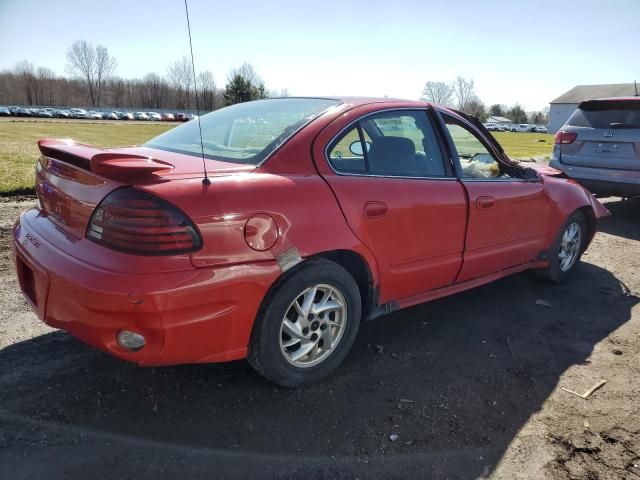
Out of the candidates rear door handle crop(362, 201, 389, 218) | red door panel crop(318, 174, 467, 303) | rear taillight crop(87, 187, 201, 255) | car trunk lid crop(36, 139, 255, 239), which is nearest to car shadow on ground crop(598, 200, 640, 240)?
red door panel crop(318, 174, 467, 303)

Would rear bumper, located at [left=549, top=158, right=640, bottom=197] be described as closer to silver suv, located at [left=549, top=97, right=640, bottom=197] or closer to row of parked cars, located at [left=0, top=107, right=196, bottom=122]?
silver suv, located at [left=549, top=97, right=640, bottom=197]

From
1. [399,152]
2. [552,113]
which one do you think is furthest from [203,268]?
[552,113]

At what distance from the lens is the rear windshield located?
6.76 m

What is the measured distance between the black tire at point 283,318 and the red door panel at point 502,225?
46.9 inches

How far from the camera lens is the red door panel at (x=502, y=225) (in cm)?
367

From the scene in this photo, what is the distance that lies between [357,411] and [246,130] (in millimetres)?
1785

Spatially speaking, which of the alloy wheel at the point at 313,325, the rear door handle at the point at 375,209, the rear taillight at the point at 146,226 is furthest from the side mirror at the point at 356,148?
the rear taillight at the point at 146,226

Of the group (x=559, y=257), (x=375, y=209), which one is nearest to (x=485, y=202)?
(x=375, y=209)

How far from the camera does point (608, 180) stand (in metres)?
6.93

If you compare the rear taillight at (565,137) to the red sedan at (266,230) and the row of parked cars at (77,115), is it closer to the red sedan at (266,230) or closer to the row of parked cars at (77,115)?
the red sedan at (266,230)

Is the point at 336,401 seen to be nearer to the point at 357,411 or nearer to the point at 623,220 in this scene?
the point at 357,411

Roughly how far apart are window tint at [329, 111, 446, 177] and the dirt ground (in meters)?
1.19

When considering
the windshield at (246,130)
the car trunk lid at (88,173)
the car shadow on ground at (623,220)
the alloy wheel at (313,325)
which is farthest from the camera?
the car shadow on ground at (623,220)

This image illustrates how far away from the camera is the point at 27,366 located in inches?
116
